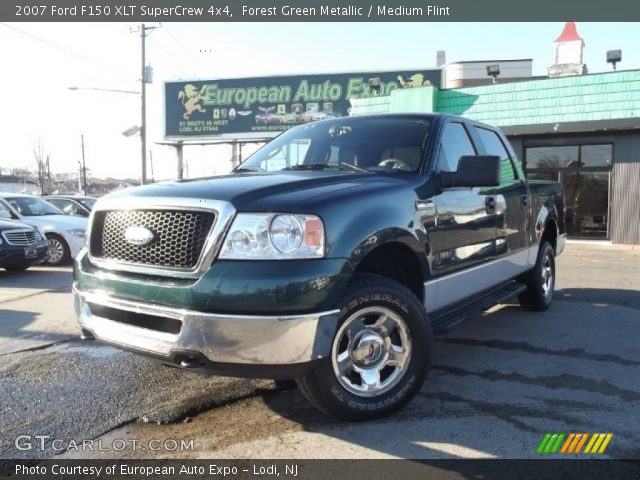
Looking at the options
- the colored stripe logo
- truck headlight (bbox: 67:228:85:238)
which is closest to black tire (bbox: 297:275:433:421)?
the colored stripe logo

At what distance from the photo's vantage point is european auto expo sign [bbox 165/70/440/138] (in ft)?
77.0

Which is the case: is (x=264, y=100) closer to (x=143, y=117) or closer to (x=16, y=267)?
(x=143, y=117)

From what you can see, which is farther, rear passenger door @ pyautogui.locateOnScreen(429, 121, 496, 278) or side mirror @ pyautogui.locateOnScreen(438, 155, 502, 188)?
rear passenger door @ pyautogui.locateOnScreen(429, 121, 496, 278)

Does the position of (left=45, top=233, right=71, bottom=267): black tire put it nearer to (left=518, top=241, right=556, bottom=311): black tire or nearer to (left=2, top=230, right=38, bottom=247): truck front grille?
(left=2, top=230, right=38, bottom=247): truck front grille

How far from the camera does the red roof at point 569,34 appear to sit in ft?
59.5

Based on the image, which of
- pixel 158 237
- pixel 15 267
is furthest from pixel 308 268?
pixel 15 267

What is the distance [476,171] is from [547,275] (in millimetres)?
3304

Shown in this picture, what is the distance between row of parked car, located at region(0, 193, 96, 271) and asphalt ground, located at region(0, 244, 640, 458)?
15.4 feet

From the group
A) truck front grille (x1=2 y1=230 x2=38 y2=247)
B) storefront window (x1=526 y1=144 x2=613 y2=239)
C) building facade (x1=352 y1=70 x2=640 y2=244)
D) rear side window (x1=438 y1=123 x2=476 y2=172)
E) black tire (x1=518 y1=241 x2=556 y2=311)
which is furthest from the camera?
storefront window (x1=526 y1=144 x2=613 y2=239)

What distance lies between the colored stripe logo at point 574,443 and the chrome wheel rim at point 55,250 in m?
10.5

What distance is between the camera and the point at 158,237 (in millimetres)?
2973

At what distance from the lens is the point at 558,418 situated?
3.30m

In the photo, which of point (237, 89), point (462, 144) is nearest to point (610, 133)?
point (462, 144)

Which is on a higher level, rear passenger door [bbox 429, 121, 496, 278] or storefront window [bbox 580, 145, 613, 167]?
storefront window [bbox 580, 145, 613, 167]
